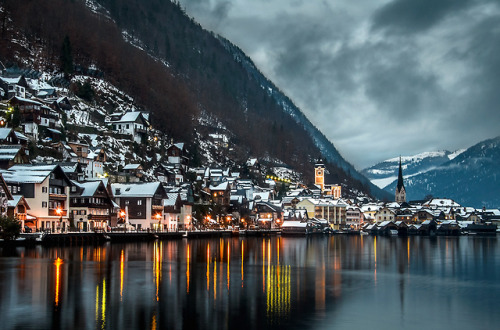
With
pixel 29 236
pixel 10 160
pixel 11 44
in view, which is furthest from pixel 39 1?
pixel 29 236

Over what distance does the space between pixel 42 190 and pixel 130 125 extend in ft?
191

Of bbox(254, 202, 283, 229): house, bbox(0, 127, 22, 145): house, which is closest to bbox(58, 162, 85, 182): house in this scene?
bbox(0, 127, 22, 145): house

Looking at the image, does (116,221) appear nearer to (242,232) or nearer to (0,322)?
(242,232)

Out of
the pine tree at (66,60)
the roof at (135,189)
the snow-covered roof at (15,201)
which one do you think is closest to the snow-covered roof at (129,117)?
the pine tree at (66,60)

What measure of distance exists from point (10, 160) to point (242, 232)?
217 feet

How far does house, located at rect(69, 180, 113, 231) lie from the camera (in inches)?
3524

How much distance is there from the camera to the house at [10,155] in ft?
267

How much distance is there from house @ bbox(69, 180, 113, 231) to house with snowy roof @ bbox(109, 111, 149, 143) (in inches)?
1710

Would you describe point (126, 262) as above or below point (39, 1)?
below

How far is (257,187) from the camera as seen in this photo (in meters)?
190

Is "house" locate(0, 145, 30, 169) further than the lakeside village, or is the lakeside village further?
"house" locate(0, 145, 30, 169)

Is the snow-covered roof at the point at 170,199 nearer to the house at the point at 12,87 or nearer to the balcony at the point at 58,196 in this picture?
the balcony at the point at 58,196

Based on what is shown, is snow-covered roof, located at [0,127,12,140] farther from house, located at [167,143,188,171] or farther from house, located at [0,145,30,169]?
house, located at [167,143,188,171]

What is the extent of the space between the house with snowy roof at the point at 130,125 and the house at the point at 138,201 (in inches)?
1302
